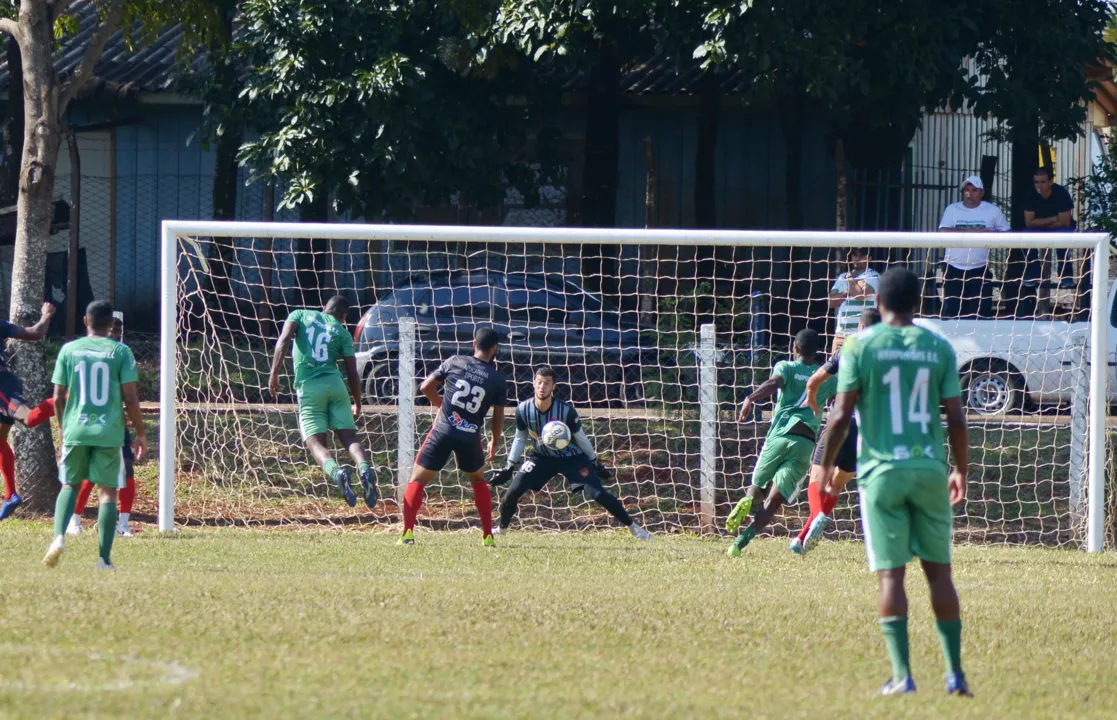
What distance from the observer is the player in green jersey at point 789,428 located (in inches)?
428

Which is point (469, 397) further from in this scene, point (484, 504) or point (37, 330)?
point (37, 330)

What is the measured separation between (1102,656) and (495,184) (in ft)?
40.3

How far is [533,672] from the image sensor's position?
6133 millimetres

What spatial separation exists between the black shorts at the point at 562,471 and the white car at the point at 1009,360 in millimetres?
3975

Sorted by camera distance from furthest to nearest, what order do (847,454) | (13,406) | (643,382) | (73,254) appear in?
(73,254), (643,382), (13,406), (847,454)

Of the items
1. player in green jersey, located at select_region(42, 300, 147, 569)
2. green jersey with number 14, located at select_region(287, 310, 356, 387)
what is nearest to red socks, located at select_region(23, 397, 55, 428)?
green jersey with number 14, located at select_region(287, 310, 356, 387)

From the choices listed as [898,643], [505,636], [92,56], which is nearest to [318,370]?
[92,56]

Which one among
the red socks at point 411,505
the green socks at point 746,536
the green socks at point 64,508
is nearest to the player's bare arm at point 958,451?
the green socks at point 746,536

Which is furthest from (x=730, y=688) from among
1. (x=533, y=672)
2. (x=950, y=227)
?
(x=950, y=227)

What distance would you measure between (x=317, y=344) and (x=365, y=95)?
541 cm

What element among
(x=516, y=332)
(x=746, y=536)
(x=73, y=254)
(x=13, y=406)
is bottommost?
(x=746, y=536)

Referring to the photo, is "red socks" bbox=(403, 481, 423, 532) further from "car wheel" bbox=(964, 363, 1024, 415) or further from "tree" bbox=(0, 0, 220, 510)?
"car wheel" bbox=(964, 363, 1024, 415)

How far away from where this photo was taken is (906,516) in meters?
6.05

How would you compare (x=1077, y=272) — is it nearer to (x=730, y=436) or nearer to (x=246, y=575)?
(x=730, y=436)
